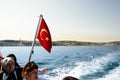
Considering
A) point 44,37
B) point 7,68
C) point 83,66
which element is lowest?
point 83,66

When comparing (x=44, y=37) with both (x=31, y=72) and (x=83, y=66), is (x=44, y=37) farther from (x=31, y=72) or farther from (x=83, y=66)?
(x=83, y=66)

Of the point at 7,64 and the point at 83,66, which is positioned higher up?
the point at 7,64

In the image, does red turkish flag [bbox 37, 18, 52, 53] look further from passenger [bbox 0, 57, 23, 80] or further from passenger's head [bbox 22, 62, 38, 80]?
passenger's head [bbox 22, 62, 38, 80]

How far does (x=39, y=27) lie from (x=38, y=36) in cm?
23

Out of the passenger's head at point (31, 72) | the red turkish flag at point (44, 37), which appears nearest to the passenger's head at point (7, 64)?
the passenger's head at point (31, 72)

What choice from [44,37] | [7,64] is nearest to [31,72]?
[7,64]

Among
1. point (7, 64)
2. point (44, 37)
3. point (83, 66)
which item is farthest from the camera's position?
point (83, 66)

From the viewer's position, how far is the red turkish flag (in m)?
6.06

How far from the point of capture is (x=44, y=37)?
6.15 m

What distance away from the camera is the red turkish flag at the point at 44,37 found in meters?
6.06

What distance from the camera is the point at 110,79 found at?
626 inches

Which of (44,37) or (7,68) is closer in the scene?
(7,68)

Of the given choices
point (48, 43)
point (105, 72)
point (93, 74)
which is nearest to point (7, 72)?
point (48, 43)

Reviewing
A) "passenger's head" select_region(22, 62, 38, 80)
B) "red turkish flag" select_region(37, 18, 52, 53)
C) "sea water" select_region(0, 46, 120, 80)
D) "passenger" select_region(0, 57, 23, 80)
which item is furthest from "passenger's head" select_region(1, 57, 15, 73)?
"sea water" select_region(0, 46, 120, 80)
